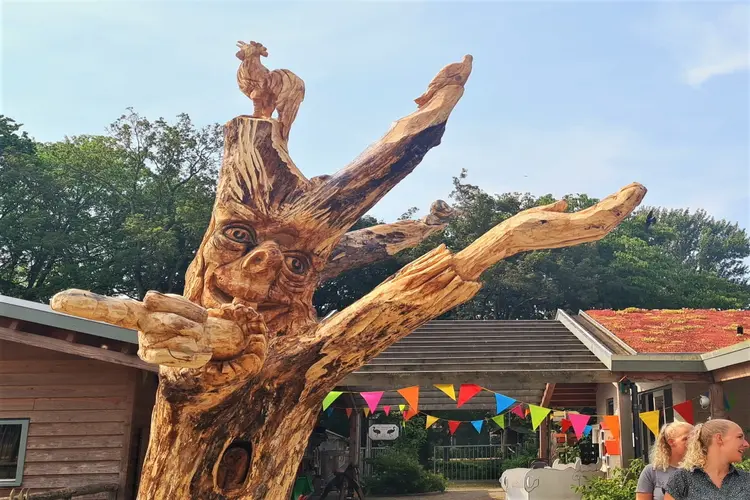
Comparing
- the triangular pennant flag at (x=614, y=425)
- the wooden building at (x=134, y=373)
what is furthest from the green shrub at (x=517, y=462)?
the triangular pennant flag at (x=614, y=425)

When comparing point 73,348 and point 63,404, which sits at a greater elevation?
point 73,348

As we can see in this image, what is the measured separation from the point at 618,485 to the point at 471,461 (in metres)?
15.5

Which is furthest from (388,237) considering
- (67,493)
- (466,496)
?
(466,496)

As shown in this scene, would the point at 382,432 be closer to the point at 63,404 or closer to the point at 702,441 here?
the point at 63,404

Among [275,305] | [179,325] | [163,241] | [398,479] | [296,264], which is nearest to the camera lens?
[179,325]

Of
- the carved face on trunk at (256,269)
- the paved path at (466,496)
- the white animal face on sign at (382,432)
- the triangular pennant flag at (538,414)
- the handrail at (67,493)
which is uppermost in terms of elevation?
the carved face on trunk at (256,269)

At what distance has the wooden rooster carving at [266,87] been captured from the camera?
172 inches

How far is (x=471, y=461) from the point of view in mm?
23234

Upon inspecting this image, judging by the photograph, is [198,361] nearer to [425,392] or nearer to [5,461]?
[5,461]

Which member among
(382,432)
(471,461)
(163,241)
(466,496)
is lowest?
(466,496)

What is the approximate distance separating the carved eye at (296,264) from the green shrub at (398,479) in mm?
14966

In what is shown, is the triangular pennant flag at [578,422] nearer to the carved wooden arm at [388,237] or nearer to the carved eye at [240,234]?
the carved wooden arm at [388,237]

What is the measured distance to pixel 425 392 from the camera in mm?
16062

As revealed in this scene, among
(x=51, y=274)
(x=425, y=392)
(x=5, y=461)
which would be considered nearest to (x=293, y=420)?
(x=5, y=461)
